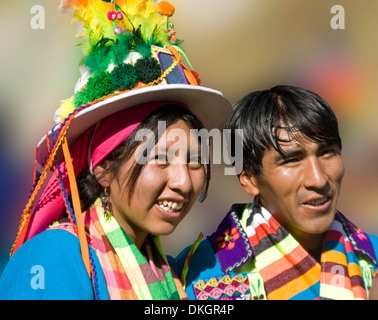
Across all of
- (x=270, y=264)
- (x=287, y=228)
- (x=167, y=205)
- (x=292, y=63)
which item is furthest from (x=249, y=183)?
(x=292, y=63)

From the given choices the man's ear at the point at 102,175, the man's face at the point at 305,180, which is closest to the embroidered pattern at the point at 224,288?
the man's face at the point at 305,180

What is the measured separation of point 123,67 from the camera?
1803 millimetres

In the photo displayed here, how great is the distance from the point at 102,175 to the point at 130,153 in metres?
0.17

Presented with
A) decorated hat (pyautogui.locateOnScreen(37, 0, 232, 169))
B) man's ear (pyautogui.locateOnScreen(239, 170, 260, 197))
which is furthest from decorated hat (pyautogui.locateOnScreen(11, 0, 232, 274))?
man's ear (pyautogui.locateOnScreen(239, 170, 260, 197))

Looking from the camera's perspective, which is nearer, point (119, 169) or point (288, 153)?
point (119, 169)

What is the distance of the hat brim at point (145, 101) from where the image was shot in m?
1.75

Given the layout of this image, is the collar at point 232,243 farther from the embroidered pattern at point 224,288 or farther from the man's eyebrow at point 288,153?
the man's eyebrow at point 288,153

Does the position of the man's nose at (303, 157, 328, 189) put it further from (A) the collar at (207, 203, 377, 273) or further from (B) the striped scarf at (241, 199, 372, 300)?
(A) the collar at (207, 203, 377, 273)

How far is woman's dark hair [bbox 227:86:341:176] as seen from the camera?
7.00ft

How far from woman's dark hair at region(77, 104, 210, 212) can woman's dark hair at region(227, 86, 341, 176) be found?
0.39 m

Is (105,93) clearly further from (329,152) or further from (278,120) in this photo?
(329,152)

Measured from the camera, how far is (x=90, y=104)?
1760 millimetres

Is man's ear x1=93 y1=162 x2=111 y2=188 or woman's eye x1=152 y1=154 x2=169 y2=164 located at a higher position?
woman's eye x1=152 y1=154 x2=169 y2=164

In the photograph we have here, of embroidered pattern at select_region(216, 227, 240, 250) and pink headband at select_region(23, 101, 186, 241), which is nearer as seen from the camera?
pink headband at select_region(23, 101, 186, 241)
